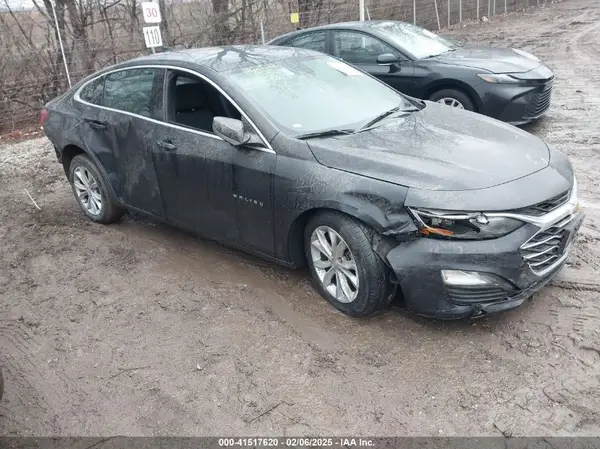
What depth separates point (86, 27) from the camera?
11586 millimetres

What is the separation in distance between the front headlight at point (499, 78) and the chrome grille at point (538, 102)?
298 mm

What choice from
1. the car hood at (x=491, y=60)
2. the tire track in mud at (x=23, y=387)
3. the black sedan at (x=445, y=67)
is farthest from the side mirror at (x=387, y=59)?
the tire track in mud at (x=23, y=387)

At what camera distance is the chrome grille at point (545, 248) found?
3299mm

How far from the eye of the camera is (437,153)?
3.63 metres

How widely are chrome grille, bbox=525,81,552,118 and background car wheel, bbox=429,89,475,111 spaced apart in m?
0.68

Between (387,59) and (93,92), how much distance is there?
3.90m

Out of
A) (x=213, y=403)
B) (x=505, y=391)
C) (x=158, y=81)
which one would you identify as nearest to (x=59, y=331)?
(x=213, y=403)

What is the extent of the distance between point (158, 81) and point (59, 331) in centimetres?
211

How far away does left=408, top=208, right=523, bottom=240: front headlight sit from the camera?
3213 mm

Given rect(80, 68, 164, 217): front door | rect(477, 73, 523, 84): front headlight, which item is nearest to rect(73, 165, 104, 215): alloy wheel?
rect(80, 68, 164, 217): front door

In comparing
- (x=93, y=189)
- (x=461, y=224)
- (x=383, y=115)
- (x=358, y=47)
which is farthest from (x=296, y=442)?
(x=358, y=47)

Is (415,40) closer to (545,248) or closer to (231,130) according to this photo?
(231,130)

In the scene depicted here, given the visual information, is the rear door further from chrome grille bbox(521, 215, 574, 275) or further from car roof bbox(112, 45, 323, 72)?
chrome grille bbox(521, 215, 574, 275)

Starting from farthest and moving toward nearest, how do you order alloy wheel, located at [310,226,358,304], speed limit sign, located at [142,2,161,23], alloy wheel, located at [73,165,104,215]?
speed limit sign, located at [142,2,161,23] → alloy wheel, located at [73,165,104,215] → alloy wheel, located at [310,226,358,304]
